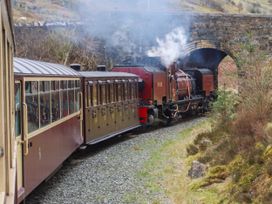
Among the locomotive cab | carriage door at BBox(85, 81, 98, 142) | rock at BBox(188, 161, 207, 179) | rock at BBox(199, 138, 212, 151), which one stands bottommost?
rock at BBox(188, 161, 207, 179)

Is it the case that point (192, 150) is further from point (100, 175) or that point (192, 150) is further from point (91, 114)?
point (100, 175)

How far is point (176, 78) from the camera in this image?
74.0 ft

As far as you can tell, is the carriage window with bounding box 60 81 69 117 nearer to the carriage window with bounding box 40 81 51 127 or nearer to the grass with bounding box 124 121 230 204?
the carriage window with bounding box 40 81 51 127

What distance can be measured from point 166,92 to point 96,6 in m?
16.4

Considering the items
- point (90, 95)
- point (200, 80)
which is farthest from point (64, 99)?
point (200, 80)

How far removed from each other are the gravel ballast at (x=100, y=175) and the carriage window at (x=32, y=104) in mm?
1957

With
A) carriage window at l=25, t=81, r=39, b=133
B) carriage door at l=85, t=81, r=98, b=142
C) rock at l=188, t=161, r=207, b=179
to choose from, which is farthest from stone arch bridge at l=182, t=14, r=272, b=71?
carriage window at l=25, t=81, r=39, b=133

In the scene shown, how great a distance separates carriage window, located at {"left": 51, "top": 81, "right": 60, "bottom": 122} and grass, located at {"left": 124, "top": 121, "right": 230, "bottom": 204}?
1.90 m

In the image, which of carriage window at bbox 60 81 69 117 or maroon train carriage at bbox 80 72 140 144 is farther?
maroon train carriage at bbox 80 72 140 144

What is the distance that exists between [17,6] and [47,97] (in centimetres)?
4435

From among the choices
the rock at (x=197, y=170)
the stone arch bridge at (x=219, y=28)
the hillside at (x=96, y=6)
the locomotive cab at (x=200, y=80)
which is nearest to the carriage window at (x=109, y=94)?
the rock at (x=197, y=170)

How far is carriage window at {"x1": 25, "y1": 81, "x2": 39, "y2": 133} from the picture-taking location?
22.7ft

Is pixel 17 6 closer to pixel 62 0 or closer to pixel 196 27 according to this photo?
pixel 62 0

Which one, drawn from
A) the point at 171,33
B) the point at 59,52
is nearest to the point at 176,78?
the point at 171,33
